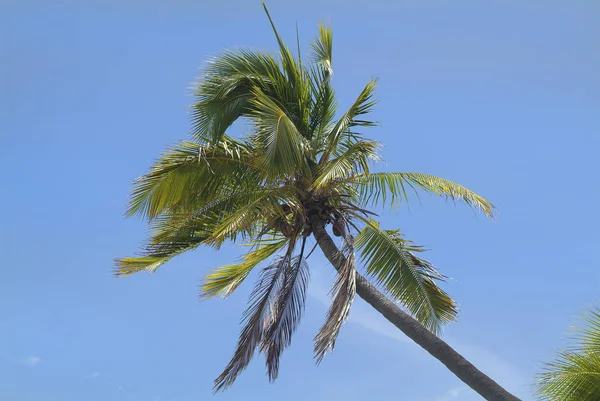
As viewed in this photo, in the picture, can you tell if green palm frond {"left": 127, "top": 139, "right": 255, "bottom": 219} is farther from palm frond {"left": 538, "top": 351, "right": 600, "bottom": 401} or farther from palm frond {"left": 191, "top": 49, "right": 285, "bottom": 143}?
palm frond {"left": 538, "top": 351, "right": 600, "bottom": 401}

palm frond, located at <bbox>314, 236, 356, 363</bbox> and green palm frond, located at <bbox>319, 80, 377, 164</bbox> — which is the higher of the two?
green palm frond, located at <bbox>319, 80, 377, 164</bbox>

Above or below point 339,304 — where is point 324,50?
above

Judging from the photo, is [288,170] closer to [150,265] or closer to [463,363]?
[150,265]

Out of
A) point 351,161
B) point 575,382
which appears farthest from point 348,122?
point 575,382

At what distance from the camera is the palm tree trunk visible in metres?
11.1

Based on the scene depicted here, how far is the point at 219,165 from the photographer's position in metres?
13.8

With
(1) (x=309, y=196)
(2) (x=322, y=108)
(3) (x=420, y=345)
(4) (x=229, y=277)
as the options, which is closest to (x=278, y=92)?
(2) (x=322, y=108)

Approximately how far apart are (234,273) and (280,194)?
7.38 feet

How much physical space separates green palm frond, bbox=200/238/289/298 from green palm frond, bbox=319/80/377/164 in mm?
1912

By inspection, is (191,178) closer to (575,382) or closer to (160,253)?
(160,253)

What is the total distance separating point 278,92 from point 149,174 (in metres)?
2.61

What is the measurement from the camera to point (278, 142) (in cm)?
1246

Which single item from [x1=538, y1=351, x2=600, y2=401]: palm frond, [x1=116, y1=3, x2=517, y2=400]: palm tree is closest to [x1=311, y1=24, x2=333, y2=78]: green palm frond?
[x1=116, y1=3, x2=517, y2=400]: palm tree

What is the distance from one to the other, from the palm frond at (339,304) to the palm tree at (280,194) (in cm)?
2
